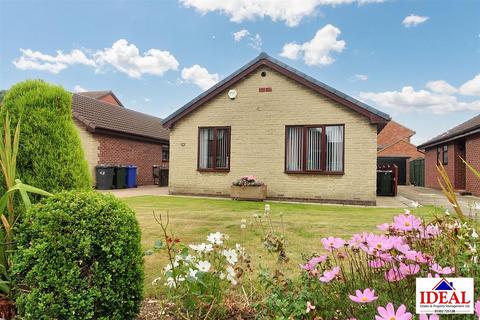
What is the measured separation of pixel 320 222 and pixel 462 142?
1636 cm

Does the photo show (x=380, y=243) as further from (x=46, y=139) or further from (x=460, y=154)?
(x=460, y=154)

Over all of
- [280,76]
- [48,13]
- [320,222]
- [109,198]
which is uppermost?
[48,13]

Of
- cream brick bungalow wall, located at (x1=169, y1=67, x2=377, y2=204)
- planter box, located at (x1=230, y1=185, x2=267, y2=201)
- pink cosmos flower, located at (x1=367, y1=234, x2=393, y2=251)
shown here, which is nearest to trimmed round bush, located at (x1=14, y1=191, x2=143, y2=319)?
pink cosmos flower, located at (x1=367, y1=234, x2=393, y2=251)

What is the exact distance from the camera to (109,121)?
61.2ft

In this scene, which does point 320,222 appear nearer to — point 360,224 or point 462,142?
point 360,224

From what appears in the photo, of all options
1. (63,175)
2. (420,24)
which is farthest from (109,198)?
(420,24)

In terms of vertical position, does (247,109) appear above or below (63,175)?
above

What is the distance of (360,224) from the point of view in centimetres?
684

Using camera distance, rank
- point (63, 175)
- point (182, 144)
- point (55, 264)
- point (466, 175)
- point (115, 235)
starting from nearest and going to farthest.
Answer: point (55, 264) < point (115, 235) < point (63, 175) < point (182, 144) < point (466, 175)

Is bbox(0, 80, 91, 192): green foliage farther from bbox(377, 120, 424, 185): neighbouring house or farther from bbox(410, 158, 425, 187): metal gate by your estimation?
bbox(410, 158, 425, 187): metal gate

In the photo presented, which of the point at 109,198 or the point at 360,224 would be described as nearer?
the point at 109,198

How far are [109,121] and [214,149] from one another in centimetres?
873

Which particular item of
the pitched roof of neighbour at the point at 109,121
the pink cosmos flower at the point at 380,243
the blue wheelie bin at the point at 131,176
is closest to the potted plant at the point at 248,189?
the pitched roof of neighbour at the point at 109,121

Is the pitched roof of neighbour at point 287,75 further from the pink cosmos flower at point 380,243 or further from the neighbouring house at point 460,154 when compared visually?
the pink cosmos flower at point 380,243
